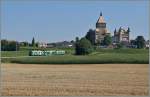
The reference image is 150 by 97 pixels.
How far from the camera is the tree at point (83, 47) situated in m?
54.0

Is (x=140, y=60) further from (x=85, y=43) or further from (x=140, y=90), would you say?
(x=140, y=90)

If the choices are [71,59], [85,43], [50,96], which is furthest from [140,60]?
[50,96]

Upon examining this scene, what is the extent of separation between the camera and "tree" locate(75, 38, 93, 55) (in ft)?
177

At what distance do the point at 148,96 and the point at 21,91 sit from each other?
4456 mm

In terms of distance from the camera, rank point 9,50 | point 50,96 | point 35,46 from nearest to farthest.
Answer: point 50,96
point 9,50
point 35,46

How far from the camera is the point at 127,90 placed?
539 inches

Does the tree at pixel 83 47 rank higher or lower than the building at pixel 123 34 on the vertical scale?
lower

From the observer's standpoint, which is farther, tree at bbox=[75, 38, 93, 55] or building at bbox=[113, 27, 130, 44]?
building at bbox=[113, 27, 130, 44]

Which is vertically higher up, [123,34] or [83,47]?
[123,34]

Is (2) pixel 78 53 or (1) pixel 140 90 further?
(2) pixel 78 53

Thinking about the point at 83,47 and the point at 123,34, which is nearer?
the point at 83,47

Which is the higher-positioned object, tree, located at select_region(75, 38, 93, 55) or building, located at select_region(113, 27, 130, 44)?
building, located at select_region(113, 27, 130, 44)

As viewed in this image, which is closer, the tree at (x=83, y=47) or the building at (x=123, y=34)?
the tree at (x=83, y=47)

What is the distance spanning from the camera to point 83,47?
2224 inches
